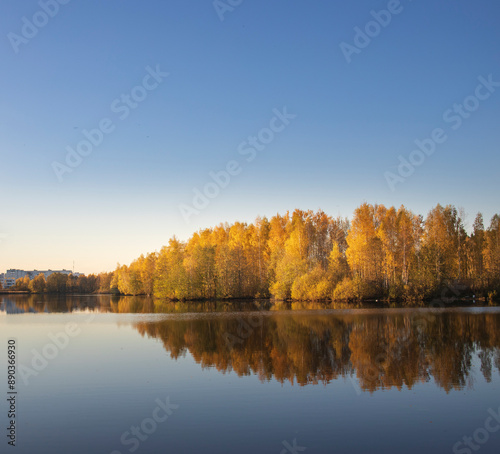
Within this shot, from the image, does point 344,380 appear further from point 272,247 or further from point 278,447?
point 272,247

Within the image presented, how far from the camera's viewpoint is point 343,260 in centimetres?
5956

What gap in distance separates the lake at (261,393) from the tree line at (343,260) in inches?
1219

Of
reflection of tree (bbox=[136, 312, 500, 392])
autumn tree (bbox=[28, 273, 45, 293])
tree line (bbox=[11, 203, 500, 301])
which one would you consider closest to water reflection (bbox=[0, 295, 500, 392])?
reflection of tree (bbox=[136, 312, 500, 392])

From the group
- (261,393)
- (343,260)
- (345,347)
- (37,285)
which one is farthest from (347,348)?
(37,285)

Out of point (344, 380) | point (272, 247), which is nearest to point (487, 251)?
point (272, 247)

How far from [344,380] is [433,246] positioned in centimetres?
4691

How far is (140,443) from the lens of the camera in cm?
986

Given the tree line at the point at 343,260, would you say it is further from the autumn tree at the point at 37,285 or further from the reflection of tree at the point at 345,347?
the autumn tree at the point at 37,285

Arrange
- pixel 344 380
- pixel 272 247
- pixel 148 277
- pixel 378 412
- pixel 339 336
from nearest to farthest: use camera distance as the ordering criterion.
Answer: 1. pixel 378 412
2. pixel 344 380
3. pixel 339 336
4. pixel 272 247
5. pixel 148 277

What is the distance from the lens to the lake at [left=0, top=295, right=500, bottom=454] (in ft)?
32.3

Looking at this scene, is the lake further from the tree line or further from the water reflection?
the tree line

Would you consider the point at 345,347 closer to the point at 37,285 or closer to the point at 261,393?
the point at 261,393

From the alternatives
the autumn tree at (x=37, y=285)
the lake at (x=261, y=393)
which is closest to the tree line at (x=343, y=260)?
the lake at (x=261, y=393)

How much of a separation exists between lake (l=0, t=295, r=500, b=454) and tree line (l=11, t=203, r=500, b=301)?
30956mm
